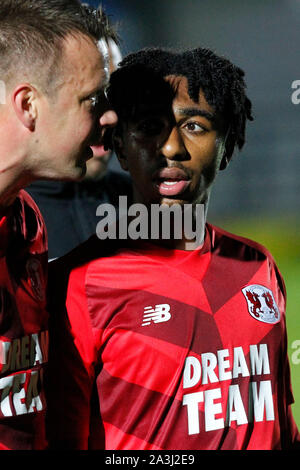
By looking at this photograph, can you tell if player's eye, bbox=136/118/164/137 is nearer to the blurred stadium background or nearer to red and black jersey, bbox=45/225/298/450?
red and black jersey, bbox=45/225/298/450

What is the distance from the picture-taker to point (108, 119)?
5.82ft

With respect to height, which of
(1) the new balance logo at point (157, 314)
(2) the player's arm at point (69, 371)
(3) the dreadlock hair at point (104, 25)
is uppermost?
(3) the dreadlock hair at point (104, 25)

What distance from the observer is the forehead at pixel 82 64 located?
65.8 inches

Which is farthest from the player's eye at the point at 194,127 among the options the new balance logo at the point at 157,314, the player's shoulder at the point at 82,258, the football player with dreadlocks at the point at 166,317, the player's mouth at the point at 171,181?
the new balance logo at the point at 157,314

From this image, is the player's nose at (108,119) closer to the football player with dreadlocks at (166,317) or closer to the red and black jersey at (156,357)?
the football player with dreadlocks at (166,317)

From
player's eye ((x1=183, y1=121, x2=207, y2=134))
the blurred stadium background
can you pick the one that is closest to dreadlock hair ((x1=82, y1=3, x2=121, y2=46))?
player's eye ((x1=183, y1=121, x2=207, y2=134))

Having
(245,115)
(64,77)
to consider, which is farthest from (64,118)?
(245,115)

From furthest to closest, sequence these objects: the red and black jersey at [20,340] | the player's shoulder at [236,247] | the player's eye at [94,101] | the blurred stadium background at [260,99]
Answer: the blurred stadium background at [260,99] → the player's shoulder at [236,247] → the player's eye at [94,101] → the red and black jersey at [20,340]

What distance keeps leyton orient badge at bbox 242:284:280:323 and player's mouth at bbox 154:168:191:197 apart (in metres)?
0.37

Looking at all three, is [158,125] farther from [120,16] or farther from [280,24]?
[280,24]

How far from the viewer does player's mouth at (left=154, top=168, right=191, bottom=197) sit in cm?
180

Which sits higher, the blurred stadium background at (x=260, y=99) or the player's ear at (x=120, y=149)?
the blurred stadium background at (x=260, y=99)

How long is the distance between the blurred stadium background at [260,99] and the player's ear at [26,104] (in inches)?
155

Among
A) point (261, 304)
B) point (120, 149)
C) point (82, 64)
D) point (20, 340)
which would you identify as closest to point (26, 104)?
point (82, 64)
